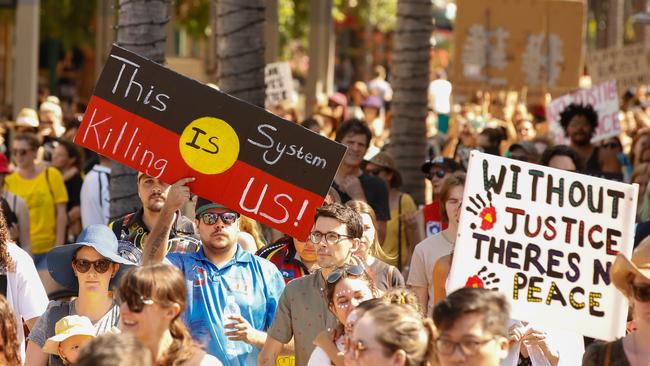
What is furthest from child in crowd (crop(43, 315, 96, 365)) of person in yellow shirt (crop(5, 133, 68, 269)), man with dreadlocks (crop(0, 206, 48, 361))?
person in yellow shirt (crop(5, 133, 68, 269))

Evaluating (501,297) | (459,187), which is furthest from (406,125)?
(501,297)

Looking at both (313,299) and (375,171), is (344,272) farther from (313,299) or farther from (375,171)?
(375,171)

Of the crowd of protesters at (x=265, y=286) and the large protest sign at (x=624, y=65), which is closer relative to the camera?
the crowd of protesters at (x=265, y=286)

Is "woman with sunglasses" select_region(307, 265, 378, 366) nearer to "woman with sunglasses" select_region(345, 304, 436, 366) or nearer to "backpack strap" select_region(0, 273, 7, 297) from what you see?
"woman with sunglasses" select_region(345, 304, 436, 366)

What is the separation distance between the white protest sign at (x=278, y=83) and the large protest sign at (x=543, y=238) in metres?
12.7

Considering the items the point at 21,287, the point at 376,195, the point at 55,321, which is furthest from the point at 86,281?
the point at 376,195

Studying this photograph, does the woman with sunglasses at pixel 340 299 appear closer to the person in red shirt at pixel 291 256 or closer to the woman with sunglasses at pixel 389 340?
the woman with sunglasses at pixel 389 340

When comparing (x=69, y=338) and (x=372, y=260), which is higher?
(x=372, y=260)

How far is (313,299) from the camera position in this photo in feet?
25.5

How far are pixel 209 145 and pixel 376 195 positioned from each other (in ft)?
9.80

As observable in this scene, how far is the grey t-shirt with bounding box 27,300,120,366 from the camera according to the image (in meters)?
7.30

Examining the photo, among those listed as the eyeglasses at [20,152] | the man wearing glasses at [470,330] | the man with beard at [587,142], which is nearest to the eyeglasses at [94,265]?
the man wearing glasses at [470,330]

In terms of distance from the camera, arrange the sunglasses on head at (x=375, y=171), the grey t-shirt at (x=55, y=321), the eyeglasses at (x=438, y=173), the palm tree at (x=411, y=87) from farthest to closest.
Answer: the palm tree at (x=411, y=87) < the sunglasses on head at (x=375, y=171) < the eyeglasses at (x=438, y=173) < the grey t-shirt at (x=55, y=321)

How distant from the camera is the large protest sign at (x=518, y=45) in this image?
1891cm
